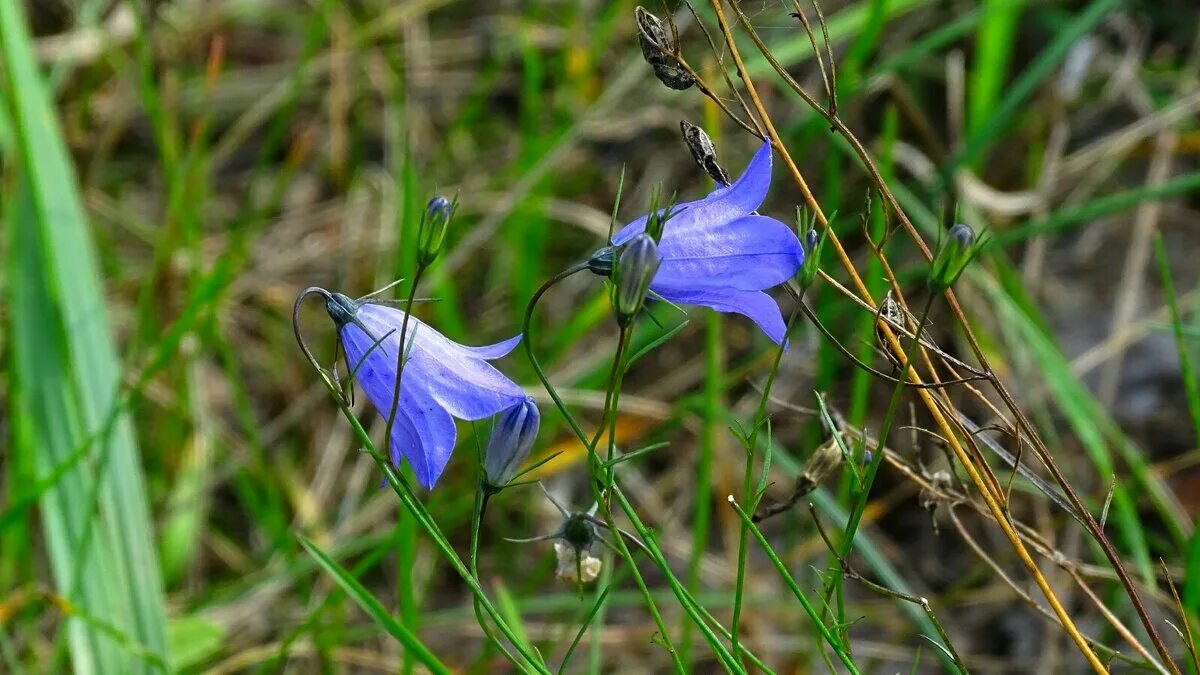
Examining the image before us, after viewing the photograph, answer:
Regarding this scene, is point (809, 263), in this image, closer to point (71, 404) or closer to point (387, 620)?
point (387, 620)

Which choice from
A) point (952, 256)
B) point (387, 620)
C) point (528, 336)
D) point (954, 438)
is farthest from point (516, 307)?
point (952, 256)

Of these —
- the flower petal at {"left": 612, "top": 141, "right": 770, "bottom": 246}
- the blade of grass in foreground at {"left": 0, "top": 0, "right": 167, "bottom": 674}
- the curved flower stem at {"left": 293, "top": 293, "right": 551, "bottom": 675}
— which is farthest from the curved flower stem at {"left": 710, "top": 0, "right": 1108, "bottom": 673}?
the blade of grass in foreground at {"left": 0, "top": 0, "right": 167, "bottom": 674}

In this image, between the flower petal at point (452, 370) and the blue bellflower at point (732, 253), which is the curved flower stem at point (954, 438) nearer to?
the blue bellflower at point (732, 253)


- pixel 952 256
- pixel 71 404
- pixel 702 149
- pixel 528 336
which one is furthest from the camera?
pixel 71 404

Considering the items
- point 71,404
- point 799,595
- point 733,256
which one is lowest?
point 71,404

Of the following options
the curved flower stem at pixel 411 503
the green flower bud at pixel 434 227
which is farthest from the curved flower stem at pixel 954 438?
the curved flower stem at pixel 411 503

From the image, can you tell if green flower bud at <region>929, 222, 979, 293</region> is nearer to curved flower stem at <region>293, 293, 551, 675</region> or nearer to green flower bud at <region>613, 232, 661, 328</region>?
green flower bud at <region>613, 232, 661, 328</region>

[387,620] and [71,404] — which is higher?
[387,620]
